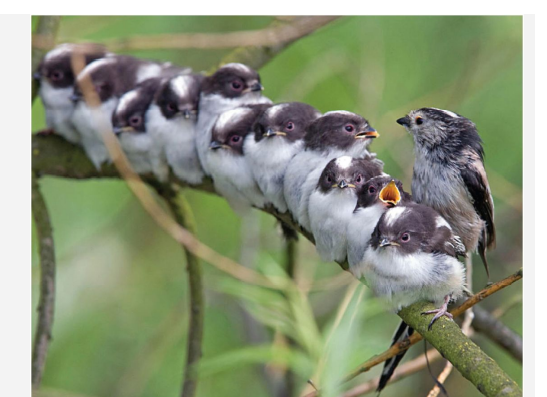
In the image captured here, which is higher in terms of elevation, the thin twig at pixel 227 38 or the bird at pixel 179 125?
the thin twig at pixel 227 38

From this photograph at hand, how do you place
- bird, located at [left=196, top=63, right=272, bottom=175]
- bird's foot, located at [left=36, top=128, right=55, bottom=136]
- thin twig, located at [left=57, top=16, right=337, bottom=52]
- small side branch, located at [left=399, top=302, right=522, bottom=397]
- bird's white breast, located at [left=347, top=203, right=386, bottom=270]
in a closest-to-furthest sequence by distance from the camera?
small side branch, located at [left=399, top=302, right=522, bottom=397], bird's white breast, located at [left=347, top=203, right=386, bottom=270], thin twig, located at [left=57, top=16, right=337, bottom=52], bird, located at [left=196, top=63, right=272, bottom=175], bird's foot, located at [left=36, top=128, right=55, bottom=136]

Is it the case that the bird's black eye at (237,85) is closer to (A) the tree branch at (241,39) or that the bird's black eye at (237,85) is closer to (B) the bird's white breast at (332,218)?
(A) the tree branch at (241,39)

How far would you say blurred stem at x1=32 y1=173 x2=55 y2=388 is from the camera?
2289mm

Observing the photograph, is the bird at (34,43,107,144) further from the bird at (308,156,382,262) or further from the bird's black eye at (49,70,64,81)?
the bird at (308,156,382,262)

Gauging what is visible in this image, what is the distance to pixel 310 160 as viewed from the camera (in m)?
1.91

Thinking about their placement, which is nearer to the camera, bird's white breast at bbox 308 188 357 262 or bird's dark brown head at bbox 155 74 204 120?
bird's white breast at bbox 308 188 357 262

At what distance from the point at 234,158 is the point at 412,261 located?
0.74 m

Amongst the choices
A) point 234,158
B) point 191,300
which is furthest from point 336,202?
point 191,300

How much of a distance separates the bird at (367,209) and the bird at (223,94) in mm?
689

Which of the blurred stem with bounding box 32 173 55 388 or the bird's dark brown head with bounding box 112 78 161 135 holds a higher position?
the bird's dark brown head with bounding box 112 78 161 135

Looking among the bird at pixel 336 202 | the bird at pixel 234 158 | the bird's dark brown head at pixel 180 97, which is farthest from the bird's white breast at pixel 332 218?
the bird's dark brown head at pixel 180 97

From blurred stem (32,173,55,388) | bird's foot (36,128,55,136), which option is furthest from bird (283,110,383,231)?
bird's foot (36,128,55,136)

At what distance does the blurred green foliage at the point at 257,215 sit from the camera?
9.24 feet

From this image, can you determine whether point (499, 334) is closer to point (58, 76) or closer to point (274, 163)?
point (274, 163)
